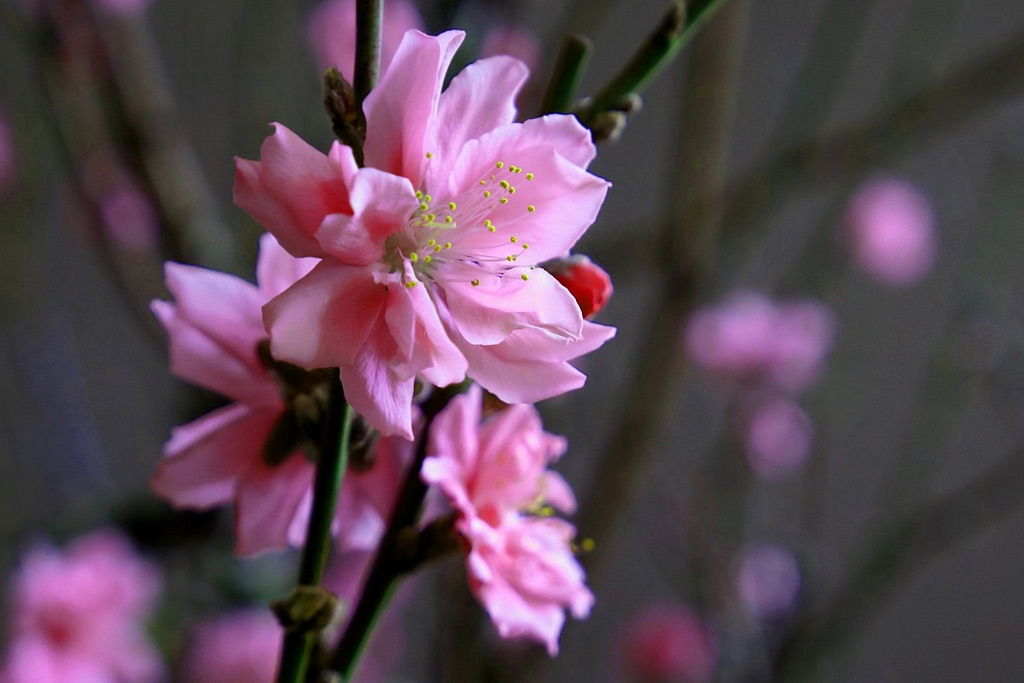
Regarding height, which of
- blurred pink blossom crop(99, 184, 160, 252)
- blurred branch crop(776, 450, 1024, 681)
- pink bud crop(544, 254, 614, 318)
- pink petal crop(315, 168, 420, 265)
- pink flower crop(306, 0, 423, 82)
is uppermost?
pink petal crop(315, 168, 420, 265)

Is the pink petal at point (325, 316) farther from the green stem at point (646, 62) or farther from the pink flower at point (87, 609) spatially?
the pink flower at point (87, 609)

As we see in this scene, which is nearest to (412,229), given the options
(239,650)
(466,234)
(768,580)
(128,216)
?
(466,234)

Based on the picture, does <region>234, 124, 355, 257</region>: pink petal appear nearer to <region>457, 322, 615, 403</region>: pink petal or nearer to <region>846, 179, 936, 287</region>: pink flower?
<region>457, 322, 615, 403</region>: pink petal

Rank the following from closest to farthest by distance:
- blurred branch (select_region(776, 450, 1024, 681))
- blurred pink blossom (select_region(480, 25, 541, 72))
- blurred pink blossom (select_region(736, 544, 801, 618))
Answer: blurred pink blossom (select_region(480, 25, 541, 72)) < blurred branch (select_region(776, 450, 1024, 681)) < blurred pink blossom (select_region(736, 544, 801, 618))

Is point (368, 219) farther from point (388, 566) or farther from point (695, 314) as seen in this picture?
point (695, 314)

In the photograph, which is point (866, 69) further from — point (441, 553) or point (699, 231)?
point (441, 553)

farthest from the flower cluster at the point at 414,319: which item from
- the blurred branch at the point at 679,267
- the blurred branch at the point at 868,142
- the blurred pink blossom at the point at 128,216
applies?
the blurred pink blossom at the point at 128,216

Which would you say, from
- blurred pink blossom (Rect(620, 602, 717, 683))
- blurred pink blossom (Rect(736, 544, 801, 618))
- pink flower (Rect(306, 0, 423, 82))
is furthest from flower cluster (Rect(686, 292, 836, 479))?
pink flower (Rect(306, 0, 423, 82))

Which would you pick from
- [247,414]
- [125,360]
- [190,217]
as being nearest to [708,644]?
[190,217]
